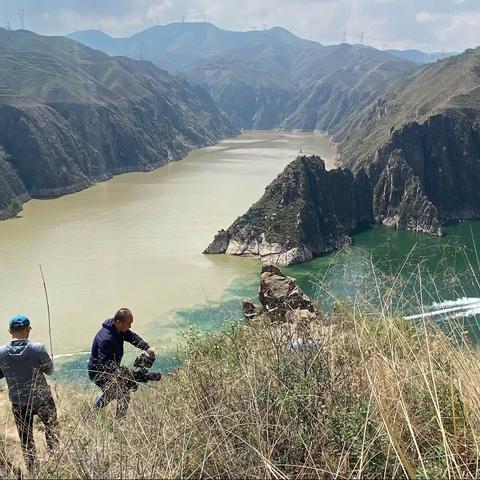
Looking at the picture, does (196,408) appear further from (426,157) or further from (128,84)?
(128,84)

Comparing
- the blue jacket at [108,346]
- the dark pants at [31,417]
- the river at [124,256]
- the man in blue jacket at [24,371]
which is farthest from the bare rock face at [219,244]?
the dark pants at [31,417]

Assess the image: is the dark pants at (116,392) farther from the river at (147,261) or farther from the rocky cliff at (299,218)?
the rocky cliff at (299,218)

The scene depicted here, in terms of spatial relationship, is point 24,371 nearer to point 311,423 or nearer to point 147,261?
point 311,423

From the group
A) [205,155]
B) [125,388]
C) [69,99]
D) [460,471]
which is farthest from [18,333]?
[205,155]

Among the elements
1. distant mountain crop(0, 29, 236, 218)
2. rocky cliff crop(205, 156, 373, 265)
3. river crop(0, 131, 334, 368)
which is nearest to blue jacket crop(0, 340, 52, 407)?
river crop(0, 131, 334, 368)

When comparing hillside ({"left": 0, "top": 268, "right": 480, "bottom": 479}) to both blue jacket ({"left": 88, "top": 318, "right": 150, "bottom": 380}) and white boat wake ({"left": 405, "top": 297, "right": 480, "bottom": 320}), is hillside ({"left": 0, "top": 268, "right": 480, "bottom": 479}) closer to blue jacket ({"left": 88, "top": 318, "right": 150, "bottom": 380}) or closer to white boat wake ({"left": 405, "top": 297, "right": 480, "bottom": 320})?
white boat wake ({"left": 405, "top": 297, "right": 480, "bottom": 320})
